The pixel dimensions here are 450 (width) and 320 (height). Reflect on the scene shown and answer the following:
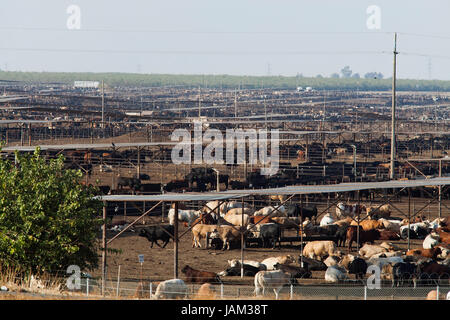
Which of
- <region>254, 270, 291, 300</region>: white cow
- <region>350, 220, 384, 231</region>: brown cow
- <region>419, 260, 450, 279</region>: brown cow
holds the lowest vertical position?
<region>350, 220, 384, 231</region>: brown cow

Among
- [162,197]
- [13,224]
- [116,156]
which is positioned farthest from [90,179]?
[13,224]

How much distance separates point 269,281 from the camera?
67.1ft

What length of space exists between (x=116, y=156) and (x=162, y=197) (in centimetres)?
3396

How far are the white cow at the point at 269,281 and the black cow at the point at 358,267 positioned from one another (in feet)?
10.0

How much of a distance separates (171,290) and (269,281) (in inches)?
119

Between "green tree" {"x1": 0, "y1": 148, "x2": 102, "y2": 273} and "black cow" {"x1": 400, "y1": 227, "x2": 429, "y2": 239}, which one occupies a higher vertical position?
"green tree" {"x1": 0, "y1": 148, "x2": 102, "y2": 273}

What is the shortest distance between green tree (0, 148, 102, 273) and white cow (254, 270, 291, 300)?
415cm

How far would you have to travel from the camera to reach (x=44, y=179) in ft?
63.3

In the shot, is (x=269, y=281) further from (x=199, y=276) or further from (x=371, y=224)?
(x=371, y=224)

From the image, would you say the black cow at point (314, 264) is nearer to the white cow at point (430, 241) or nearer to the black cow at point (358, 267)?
the black cow at point (358, 267)

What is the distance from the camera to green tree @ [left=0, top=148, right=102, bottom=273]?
713 inches

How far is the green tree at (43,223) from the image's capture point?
1811 cm
